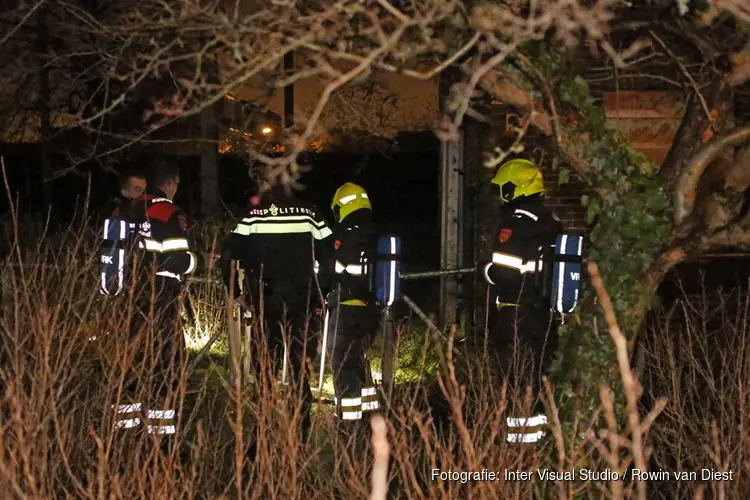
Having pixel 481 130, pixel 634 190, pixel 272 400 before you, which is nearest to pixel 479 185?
pixel 481 130

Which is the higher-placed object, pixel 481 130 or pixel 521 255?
pixel 481 130

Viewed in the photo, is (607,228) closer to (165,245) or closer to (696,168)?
(696,168)

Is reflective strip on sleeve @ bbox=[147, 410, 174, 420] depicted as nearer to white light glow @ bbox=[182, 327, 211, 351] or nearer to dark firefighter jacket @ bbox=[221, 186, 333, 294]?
dark firefighter jacket @ bbox=[221, 186, 333, 294]

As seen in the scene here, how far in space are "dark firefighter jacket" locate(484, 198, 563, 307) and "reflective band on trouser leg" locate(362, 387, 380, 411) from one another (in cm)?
108

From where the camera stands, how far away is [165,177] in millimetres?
5816

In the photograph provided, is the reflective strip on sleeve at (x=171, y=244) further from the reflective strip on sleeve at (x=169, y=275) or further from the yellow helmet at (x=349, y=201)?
the yellow helmet at (x=349, y=201)

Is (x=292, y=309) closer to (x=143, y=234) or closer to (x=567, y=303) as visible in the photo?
(x=143, y=234)

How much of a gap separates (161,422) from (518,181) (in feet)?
8.86

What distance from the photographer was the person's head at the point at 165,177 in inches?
228

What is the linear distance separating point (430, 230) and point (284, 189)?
597 centimetres

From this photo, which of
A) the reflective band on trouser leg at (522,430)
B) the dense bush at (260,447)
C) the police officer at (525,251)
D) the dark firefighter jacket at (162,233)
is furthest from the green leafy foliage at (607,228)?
the dark firefighter jacket at (162,233)

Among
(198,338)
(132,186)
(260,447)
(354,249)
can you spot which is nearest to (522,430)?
(260,447)

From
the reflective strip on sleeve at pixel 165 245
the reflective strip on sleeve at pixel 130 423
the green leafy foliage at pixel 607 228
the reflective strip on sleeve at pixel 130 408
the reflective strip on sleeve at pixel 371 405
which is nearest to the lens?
the reflective strip on sleeve at pixel 130 408

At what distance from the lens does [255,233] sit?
19.2 ft
